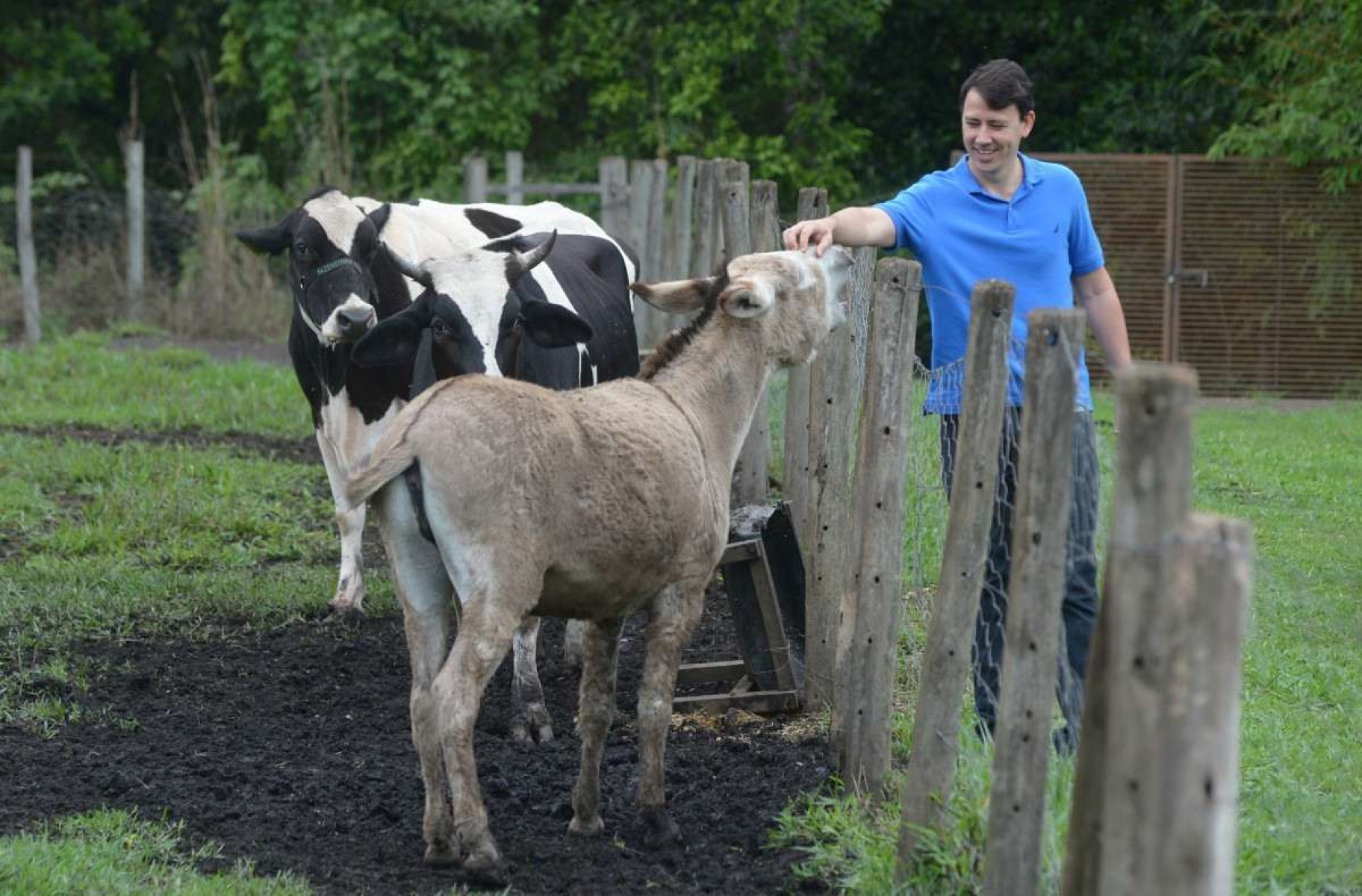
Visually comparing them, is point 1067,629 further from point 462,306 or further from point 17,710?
point 17,710

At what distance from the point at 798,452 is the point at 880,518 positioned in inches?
113

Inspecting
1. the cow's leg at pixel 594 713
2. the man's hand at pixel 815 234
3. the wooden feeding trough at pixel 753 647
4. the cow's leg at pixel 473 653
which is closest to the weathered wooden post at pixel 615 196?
the wooden feeding trough at pixel 753 647

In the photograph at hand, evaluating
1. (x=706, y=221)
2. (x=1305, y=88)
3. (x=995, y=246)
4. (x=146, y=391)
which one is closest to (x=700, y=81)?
(x=1305, y=88)

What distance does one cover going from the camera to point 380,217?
8055 mm

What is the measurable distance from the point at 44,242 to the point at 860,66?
10.4 meters

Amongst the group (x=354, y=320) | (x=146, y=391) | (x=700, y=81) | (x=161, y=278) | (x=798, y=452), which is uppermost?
(x=700, y=81)

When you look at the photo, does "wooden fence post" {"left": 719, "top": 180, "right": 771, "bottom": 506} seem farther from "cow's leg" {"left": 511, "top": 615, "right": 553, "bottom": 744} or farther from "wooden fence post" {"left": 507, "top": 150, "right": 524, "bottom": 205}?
"wooden fence post" {"left": 507, "top": 150, "right": 524, "bottom": 205}

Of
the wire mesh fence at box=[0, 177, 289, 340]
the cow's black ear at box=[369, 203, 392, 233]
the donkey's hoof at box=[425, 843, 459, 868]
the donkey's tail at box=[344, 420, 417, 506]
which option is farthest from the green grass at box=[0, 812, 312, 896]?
the wire mesh fence at box=[0, 177, 289, 340]

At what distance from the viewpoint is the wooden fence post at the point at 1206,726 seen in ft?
8.95

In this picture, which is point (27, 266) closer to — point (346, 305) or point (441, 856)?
point (346, 305)

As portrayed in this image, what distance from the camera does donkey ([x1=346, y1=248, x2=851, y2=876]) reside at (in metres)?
4.57

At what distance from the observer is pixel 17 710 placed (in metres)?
6.21

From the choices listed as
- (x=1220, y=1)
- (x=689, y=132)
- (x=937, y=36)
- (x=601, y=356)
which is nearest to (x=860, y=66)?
(x=937, y=36)

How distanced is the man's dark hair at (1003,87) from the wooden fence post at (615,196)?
10.8 m
